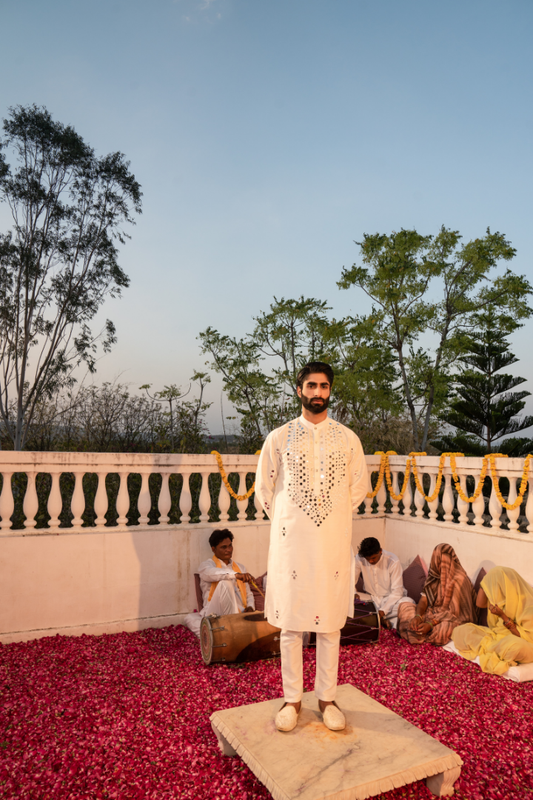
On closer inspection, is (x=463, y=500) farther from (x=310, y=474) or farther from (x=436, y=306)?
(x=436, y=306)

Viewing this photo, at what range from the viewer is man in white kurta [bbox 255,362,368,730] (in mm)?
2799

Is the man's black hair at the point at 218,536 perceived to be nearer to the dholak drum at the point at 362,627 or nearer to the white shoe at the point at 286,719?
the dholak drum at the point at 362,627

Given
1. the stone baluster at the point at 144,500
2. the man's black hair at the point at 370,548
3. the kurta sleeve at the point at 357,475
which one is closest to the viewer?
the kurta sleeve at the point at 357,475

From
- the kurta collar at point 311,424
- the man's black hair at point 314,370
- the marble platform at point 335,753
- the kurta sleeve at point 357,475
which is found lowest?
the marble platform at point 335,753

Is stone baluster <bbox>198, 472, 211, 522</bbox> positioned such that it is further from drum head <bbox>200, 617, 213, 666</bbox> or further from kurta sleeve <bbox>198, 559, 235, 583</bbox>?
drum head <bbox>200, 617, 213, 666</bbox>

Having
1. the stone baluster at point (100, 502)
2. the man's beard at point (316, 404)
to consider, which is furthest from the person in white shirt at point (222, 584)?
the man's beard at point (316, 404)

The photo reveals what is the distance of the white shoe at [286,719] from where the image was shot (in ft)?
8.90

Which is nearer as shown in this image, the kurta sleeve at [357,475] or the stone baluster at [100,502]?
the kurta sleeve at [357,475]

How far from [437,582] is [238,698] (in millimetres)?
2164

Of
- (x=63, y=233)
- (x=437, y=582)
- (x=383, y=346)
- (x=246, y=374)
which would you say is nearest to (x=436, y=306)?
(x=383, y=346)

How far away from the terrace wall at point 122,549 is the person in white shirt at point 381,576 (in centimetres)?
64

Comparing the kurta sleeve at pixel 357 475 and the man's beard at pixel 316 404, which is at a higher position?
the man's beard at pixel 316 404

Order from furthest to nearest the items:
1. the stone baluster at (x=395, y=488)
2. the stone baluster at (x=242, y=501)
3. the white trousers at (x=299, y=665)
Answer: the stone baluster at (x=395, y=488), the stone baluster at (x=242, y=501), the white trousers at (x=299, y=665)

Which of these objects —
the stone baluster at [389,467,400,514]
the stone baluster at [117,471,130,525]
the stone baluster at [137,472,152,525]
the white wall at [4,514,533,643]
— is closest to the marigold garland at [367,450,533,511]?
the stone baluster at [389,467,400,514]
